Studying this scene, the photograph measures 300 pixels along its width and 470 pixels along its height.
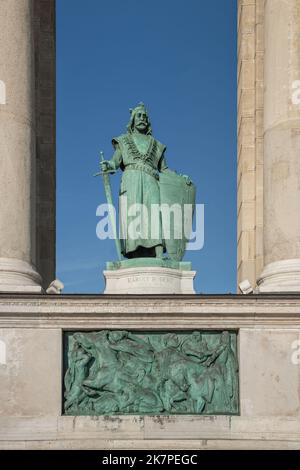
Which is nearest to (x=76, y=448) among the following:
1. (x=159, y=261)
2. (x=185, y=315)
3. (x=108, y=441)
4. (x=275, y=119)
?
(x=108, y=441)

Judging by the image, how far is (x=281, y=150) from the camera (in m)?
27.8

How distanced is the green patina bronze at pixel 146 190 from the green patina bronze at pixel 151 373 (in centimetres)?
394

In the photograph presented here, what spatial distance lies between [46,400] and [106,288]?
13.8 feet

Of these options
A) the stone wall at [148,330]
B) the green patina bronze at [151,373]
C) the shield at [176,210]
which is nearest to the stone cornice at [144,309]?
the stone wall at [148,330]

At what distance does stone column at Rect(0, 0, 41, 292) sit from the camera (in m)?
26.8

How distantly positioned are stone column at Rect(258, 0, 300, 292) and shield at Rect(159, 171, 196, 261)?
9.37 feet

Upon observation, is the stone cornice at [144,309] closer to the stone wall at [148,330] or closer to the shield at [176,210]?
the stone wall at [148,330]

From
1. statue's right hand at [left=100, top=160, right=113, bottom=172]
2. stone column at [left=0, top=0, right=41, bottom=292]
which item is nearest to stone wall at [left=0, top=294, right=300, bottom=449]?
stone column at [left=0, top=0, right=41, bottom=292]

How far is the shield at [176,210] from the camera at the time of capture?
29.7 m

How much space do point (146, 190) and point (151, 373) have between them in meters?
5.90

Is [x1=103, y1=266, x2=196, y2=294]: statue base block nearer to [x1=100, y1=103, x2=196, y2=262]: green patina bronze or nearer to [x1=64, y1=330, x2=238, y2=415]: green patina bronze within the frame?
[x1=100, y1=103, x2=196, y2=262]: green patina bronze

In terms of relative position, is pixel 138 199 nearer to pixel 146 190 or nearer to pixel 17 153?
pixel 146 190

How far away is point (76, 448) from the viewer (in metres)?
25.2
